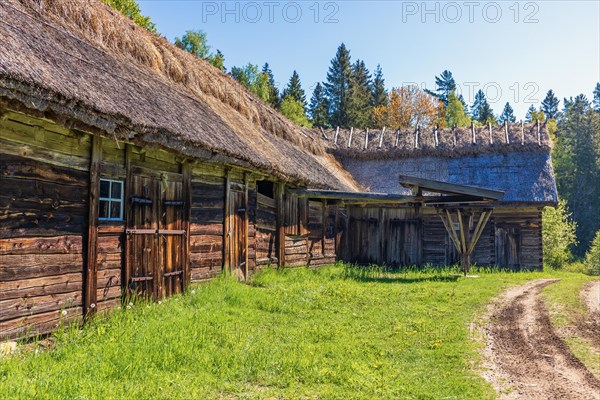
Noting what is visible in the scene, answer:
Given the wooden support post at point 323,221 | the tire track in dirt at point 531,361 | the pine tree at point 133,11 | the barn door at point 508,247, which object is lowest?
the tire track in dirt at point 531,361

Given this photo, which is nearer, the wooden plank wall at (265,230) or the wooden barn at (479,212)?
the wooden plank wall at (265,230)

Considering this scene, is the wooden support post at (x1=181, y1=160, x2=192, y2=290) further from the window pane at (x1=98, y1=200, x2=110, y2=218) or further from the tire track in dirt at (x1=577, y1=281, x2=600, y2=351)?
the tire track in dirt at (x1=577, y1=281, x2=600, y2=351)

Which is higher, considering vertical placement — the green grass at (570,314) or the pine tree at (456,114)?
the pine tree at (456,114)

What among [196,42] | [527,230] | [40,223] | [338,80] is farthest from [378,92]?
[40,223]

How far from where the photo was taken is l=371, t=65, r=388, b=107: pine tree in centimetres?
4784

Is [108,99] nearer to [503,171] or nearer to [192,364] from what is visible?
[192,364]

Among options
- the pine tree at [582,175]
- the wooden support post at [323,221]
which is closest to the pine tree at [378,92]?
the pine tree at [582,175]

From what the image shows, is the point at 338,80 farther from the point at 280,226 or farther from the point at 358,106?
the point at 280,226

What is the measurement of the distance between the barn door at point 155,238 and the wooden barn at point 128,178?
0.03 meters

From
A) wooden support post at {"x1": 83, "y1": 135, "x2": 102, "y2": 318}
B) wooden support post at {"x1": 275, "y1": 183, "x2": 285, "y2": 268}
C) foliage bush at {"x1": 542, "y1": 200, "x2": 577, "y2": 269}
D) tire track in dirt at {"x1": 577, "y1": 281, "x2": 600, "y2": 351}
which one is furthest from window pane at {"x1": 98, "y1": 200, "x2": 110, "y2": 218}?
foliage bush at {"x1": 542, "y1": 200, "x2": 577, "y2": 269}

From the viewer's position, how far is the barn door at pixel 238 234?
9.98 m

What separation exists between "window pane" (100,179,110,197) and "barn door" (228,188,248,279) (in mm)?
3382

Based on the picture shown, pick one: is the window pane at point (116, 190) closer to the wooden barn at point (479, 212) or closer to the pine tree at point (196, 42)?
the wooden barn at point (479, 212)

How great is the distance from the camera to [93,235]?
6242mm
